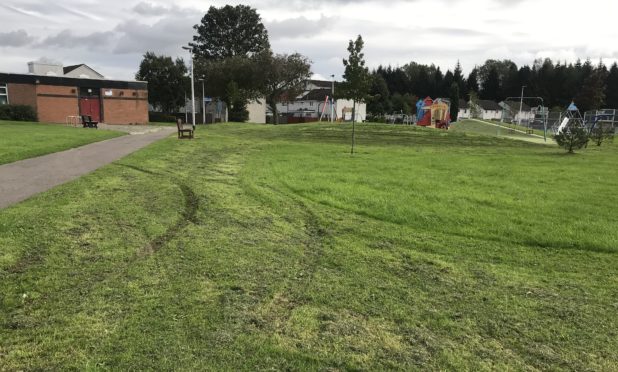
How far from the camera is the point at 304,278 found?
201 inches

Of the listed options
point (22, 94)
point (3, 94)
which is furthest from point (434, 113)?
point (3, 94)

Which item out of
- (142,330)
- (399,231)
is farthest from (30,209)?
(399,231)

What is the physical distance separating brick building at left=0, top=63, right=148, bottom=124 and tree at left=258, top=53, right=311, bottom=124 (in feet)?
47.2

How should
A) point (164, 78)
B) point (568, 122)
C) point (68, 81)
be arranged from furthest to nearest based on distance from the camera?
point (164, 78) → point (68, 81) → point (568, 122)

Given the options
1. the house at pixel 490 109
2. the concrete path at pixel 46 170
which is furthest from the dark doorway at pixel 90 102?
the house at pixel 490 109

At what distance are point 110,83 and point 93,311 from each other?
1827 inches

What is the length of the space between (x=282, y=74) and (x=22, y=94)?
86.5ft

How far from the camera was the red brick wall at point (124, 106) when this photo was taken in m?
45.6

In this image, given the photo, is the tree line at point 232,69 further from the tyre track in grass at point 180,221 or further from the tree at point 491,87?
the tree at point 491,87

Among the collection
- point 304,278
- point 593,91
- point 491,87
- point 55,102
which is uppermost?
point 491,87

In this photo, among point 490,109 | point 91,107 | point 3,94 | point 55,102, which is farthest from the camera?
point 490,109

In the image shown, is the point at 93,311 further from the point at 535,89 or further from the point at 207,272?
the point at 535,89

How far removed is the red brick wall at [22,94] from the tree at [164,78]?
27.0 metres

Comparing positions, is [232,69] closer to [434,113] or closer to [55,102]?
[55,102]
